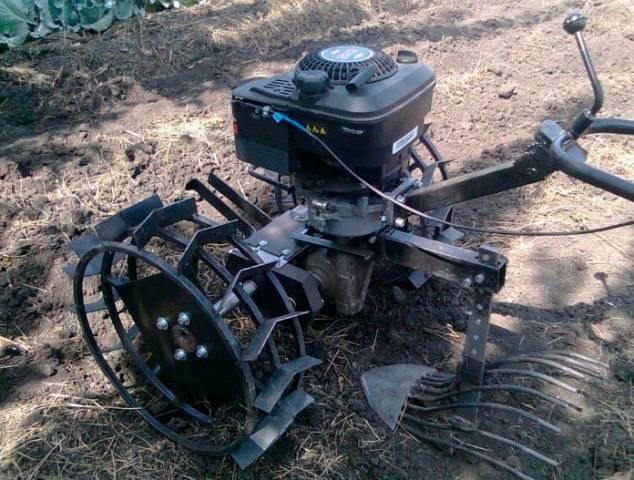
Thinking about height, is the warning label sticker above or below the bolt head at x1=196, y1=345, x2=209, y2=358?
above

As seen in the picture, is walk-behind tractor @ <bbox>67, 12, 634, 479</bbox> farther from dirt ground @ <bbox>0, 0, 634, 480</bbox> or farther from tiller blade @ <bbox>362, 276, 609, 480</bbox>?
dirt ground @ <bbox>0, 0, 634, 480</bbox>

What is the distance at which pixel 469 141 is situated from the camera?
4.25 meters

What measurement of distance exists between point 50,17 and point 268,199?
12.0 feet

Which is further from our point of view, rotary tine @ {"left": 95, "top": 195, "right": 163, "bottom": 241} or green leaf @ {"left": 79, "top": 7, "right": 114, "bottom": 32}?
green leaf @ {"left": 79, "top": 7, "right": 114, "bottom": 32}

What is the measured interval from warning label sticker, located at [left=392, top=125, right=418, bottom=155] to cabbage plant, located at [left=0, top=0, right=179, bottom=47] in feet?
14.8

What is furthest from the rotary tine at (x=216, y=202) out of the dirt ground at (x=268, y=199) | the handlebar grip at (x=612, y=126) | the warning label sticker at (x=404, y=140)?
the handlebar grip at (x=612, y=126)

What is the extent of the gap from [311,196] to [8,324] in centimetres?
160

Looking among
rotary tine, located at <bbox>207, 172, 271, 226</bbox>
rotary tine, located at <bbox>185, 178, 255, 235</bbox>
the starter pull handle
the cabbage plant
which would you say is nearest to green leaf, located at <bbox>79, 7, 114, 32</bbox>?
the cabbage plant

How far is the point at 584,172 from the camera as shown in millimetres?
1826

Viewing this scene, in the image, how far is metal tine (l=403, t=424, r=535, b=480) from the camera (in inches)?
83.0

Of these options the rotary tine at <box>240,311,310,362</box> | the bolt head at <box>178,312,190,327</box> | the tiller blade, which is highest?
the rotary tine at <box>240,311,310,362</box>

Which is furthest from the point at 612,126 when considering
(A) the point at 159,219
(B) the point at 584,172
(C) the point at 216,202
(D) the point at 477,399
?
(C) the point at 216,202

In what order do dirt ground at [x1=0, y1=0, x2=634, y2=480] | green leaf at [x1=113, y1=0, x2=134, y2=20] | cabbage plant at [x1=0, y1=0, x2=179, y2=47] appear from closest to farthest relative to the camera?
1. dirt ground at [x1=0, y1=0, x2=634, y2=480]
2. cabbage plant at [x1=0, y1=0, x2=179, y2=47]
3. green leaf at [x1=113, y1=0, x2=134, y2=20]

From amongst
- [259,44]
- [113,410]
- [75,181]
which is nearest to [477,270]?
[113,410]
